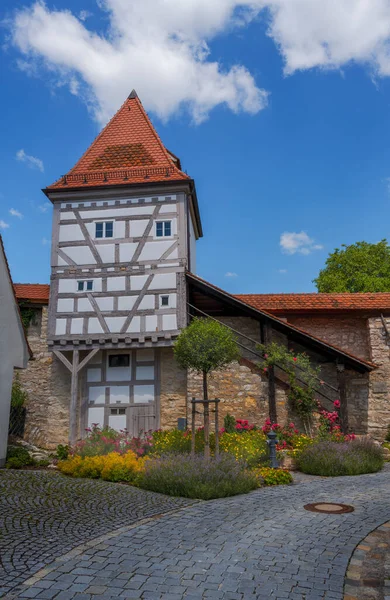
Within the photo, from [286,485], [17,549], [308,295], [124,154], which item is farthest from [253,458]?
[124,154]

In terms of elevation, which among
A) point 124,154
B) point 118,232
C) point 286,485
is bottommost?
point 286,485

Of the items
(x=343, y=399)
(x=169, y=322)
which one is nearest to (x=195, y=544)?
(x=343, y=399)

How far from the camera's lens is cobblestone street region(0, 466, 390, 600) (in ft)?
12.7

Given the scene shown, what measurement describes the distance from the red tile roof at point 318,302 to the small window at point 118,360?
14.8 feet

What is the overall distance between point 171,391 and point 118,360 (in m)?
2.10

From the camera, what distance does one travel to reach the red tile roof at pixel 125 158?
15656 mm

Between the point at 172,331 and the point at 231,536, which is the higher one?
the point at 172,331

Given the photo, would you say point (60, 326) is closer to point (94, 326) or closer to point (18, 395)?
Result: point (94, 326)

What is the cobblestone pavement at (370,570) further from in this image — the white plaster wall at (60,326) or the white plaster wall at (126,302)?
Answer: the white plaster wall at (60,326)

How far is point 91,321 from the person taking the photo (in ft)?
49.0

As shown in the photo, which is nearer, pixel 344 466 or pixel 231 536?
pixel 231 536

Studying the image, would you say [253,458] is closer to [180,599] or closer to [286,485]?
[286,485]

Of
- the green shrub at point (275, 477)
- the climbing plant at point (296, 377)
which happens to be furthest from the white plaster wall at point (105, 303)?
the green shrub at point (275, 477)

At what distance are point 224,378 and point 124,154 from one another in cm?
883
